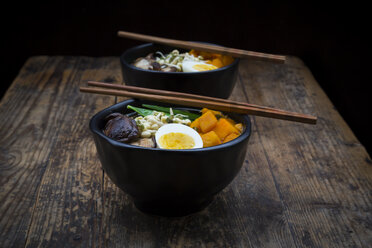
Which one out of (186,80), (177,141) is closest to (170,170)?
(177,141)

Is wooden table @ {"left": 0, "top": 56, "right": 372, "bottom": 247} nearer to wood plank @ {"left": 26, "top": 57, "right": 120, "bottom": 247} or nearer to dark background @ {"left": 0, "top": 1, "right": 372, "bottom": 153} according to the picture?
wood plank @ {"left": 26, "top": 57, "right": 120, "bottom": 247}

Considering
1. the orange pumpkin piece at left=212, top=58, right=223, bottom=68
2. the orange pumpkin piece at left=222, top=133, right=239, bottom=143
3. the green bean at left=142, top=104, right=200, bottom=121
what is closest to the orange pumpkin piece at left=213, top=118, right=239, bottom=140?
the orange pumpkin piece at left=222, top=133, right=239, bottom=143

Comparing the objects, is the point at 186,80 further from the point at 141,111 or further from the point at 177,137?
the point at 177,137

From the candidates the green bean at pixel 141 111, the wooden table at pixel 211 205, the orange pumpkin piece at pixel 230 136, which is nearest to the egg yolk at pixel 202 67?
the wooden table at pixel 211 205

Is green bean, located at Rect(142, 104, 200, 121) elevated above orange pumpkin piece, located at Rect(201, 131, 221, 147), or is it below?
below

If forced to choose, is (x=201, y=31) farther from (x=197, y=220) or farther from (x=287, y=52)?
(x=197, y=220)
